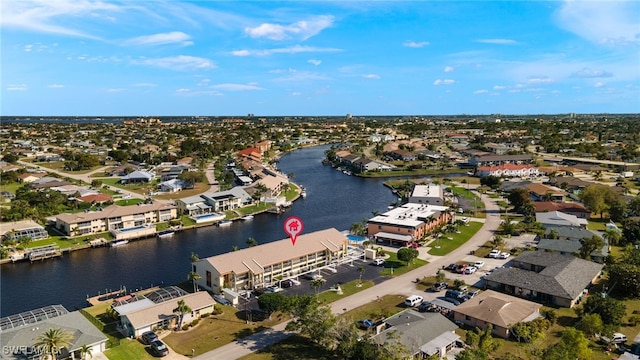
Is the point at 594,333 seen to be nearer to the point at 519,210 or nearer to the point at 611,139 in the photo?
the point at 519,210

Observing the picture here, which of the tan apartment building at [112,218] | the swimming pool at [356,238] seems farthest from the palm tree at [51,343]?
the swimming pool at [356,238]

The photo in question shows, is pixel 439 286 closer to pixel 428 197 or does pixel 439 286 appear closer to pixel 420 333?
pixel 420 333

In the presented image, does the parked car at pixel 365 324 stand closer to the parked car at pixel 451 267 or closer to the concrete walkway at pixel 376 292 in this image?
the concrete walkway at pixel 376 292

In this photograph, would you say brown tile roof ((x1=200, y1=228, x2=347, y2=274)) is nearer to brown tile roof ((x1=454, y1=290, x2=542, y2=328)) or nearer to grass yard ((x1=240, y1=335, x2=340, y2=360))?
grass yard ((x1=240, y1=335, x2=340, y2=360))

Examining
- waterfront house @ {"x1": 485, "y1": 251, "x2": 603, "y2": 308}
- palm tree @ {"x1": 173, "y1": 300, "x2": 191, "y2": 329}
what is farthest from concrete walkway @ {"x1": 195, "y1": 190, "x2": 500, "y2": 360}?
waterfront house @ {"x1": 485, "y1": 251, "x2": 603, "y2": 308}

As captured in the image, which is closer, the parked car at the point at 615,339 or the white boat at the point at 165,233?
the parked car at the point at 615,339

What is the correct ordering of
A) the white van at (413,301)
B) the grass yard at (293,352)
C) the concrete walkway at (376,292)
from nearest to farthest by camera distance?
the grass yard at (293,352), the concrete walkway at (376,292), the white van at (413,301)

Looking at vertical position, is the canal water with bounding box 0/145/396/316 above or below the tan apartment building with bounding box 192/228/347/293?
below
